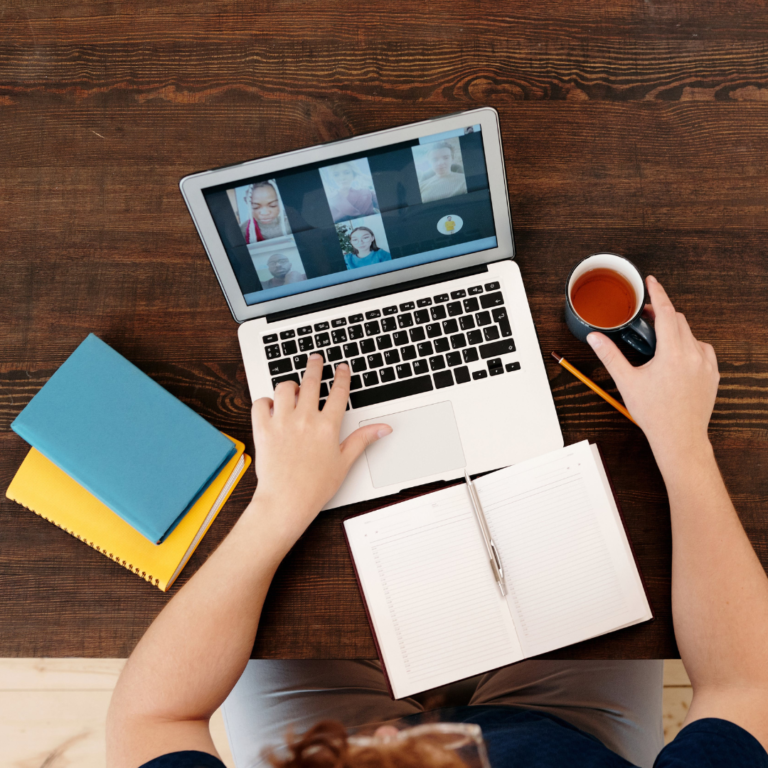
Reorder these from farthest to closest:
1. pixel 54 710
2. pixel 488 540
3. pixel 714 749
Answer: pixel 54 710 → pixel 488 540 → pixel 714 749

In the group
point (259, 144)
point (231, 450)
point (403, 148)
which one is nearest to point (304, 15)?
point (259, 144)

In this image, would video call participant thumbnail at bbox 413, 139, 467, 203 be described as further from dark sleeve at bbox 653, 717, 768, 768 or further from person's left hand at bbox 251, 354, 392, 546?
dark sleeve at bbox 653, 717, 768, 768

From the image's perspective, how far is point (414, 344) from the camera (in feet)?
2.75

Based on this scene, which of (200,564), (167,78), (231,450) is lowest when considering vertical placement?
(200,564)

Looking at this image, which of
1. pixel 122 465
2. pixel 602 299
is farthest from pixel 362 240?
pixel 122 465

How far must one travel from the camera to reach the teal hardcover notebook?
30.9 inches

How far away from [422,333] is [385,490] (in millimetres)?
236

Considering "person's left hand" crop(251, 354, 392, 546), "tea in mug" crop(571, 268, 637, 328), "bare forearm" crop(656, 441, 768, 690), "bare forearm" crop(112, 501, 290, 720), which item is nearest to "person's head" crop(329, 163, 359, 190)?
"person's left hand" crop(251, 354, 392, 546)

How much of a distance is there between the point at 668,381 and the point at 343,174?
1.69ft

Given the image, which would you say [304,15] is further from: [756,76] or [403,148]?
[756,76]

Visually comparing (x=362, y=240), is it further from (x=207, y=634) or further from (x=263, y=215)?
(x=207, y=634)

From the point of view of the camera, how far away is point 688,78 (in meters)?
0.91

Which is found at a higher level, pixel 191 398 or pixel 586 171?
pixel 586 171

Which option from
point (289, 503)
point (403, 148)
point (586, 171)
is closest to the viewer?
point (403, 148)
